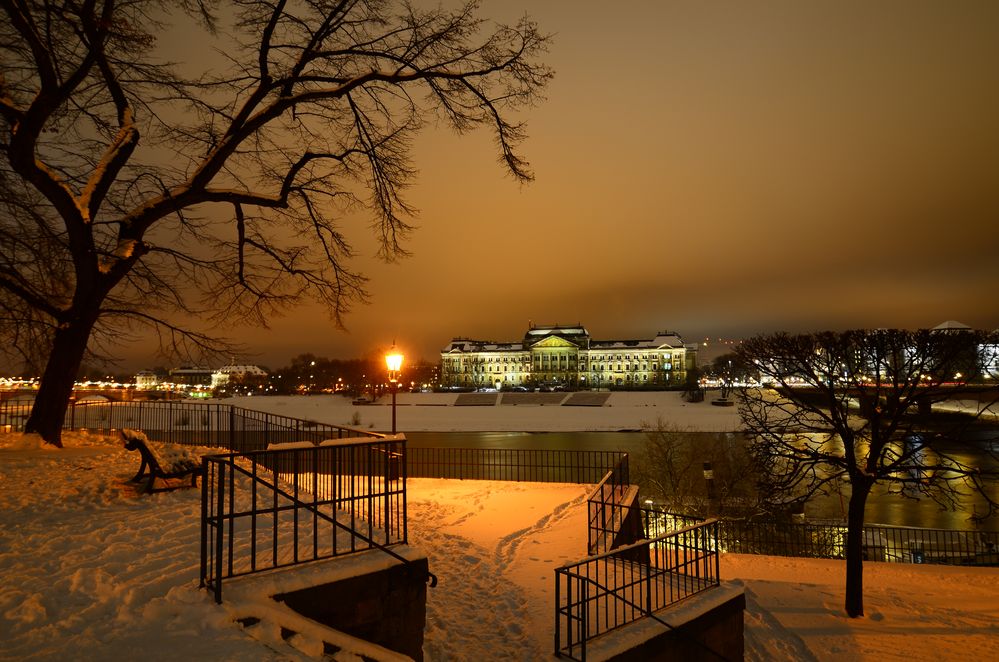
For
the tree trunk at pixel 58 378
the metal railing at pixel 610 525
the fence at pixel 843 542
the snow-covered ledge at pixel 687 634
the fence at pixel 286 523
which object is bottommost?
the fence at pixel 843 542

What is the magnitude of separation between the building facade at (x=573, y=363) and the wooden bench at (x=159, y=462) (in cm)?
10597

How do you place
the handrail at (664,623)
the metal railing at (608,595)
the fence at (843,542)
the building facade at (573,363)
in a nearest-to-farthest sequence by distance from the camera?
the metal railing at (608,595) → the handrail at (664,623) → the fence at (843,542) → the building facade at (573,363)

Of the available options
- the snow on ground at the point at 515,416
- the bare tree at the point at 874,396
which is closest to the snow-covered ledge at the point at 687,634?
the bare tree at the point at 874,396

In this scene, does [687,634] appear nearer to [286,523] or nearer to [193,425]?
[286,523]

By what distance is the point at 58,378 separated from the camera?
10.1 metres

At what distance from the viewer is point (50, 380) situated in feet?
33.3

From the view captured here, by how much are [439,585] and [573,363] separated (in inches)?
4559

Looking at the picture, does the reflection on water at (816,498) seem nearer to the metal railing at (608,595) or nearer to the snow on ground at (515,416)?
the snow on ground at (515,416)

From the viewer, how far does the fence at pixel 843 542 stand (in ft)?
52.9

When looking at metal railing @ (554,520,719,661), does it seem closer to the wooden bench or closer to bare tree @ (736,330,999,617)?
bare tree @ (736,330,999,617)

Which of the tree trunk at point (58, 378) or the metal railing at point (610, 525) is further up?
the tree trunk at point (58, 378)

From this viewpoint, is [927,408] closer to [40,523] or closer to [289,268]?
[289,268]

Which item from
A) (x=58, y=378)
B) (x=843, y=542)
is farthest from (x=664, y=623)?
(x=843, y=542)

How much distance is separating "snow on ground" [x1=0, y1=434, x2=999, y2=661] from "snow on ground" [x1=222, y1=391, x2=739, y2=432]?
101 ft
